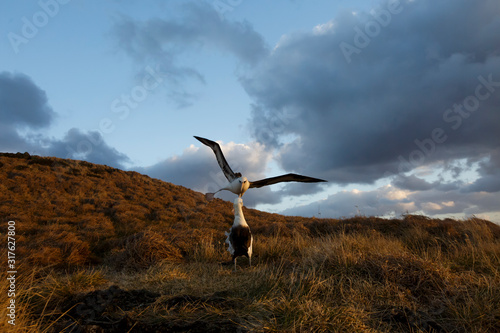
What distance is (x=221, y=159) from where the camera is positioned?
6004 mm

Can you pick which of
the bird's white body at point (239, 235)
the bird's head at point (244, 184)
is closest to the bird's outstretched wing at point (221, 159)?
the bird's head at point (244, 184)

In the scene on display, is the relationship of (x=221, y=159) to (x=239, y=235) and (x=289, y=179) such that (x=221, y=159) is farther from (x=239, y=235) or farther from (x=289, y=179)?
(x=239, y=235)

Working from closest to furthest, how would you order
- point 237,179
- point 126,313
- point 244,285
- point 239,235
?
point 126,313 < point 244,285 < point 237,179 < point 239,235

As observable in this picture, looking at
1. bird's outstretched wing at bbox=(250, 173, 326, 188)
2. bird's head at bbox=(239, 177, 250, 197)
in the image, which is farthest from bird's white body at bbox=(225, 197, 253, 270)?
Result: bird's outstretched wing at bbox=(250, 173, 326, 188)

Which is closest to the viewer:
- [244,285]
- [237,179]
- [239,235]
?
[244,285]

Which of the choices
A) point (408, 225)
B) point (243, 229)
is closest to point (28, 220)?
point (243, 229)

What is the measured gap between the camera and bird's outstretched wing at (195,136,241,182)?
5.89 meters

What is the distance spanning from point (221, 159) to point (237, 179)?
507 millimetres

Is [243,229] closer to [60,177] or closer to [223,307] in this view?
[223,307]

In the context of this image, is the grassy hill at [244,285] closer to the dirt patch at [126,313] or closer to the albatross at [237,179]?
the dirt patch at [126,313]

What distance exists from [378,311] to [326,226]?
11713 millimetres

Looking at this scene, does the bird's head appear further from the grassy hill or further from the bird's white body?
the grassy hill

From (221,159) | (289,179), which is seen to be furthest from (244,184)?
(289,179)

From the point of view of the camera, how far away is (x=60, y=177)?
20.4m
